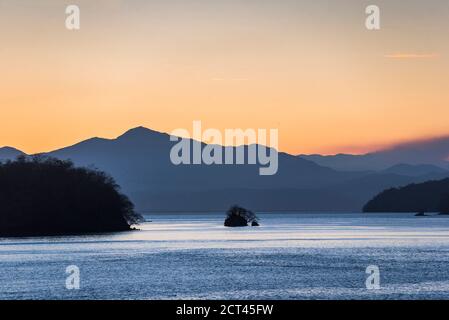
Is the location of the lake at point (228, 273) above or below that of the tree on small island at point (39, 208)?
below

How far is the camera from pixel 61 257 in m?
103

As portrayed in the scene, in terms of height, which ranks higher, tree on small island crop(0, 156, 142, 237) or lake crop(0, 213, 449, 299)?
tree on small island crop(0, 156, 142, 237)

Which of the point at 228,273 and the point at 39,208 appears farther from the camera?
the point at 39,208

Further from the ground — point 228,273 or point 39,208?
point 39,208

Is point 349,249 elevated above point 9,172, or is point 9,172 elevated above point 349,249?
point 9,172

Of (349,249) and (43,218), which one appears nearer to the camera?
(349,249)

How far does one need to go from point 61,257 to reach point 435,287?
5522 centimetres

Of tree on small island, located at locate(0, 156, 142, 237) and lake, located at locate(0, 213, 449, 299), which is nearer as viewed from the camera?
lake, located at locate(0, 213, 449, 299)

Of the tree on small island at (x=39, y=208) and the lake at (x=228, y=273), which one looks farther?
the tree on small island at (x=39, y=208)

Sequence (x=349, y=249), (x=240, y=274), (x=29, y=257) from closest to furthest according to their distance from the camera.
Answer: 1. (x=240, y=274)
2. (x=29, y=257)
3. (x=349, y=249)
